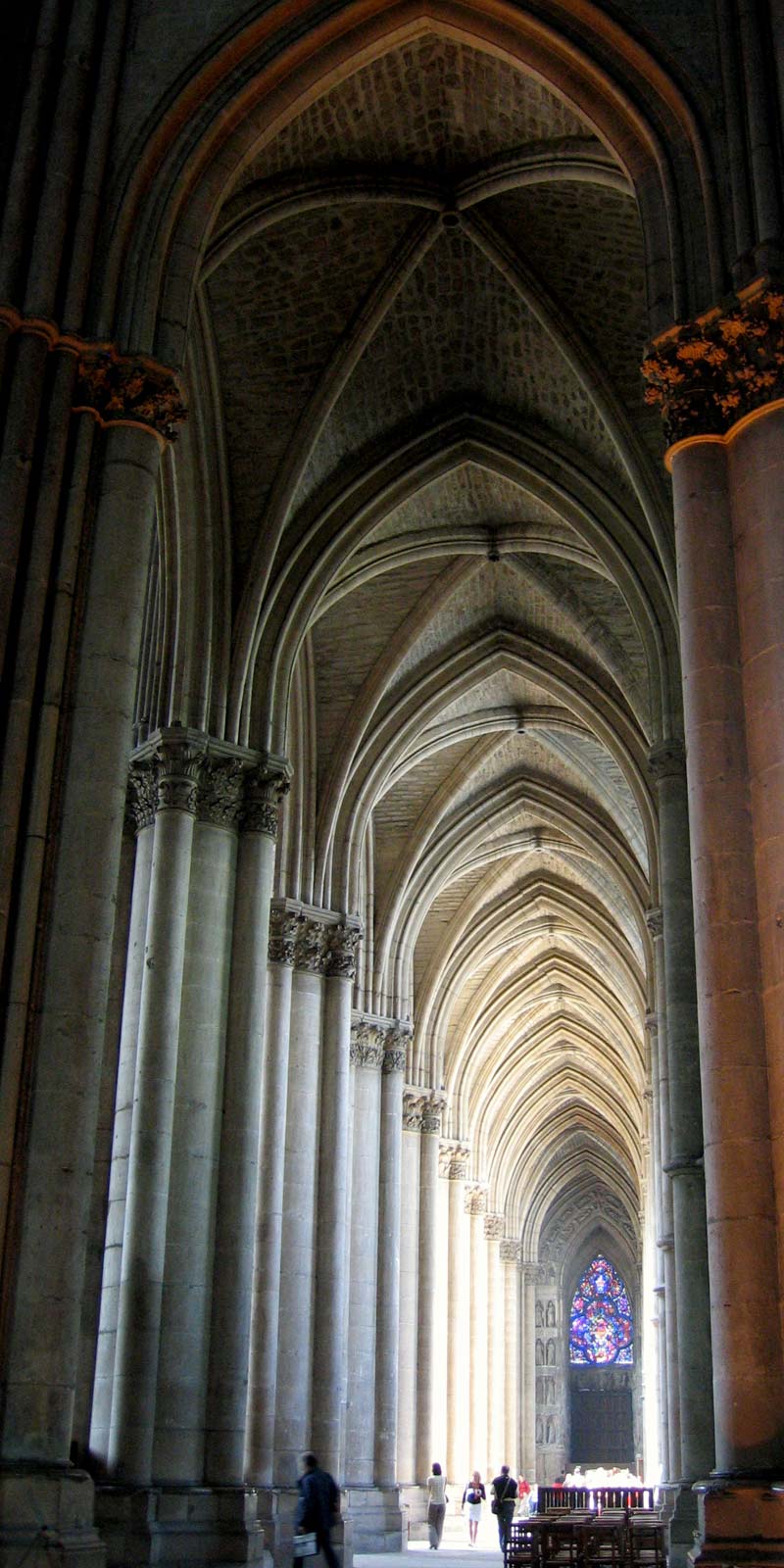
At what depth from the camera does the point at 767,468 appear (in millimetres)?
9164

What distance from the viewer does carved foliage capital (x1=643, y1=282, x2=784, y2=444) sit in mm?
9305

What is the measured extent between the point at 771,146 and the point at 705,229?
59 cm

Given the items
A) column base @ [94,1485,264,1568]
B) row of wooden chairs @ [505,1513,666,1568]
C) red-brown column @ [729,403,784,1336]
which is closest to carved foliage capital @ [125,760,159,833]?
column base @ [94,1485,264,1568]

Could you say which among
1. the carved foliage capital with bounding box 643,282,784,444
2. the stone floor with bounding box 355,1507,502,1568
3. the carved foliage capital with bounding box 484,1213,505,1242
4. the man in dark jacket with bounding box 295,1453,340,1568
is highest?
the carved foliage capital with bounding box 643,282,784,444

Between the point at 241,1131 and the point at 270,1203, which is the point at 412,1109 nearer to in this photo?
the point at 270,1203

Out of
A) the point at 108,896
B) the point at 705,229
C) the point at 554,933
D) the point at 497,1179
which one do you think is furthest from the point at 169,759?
the point at 497,1179

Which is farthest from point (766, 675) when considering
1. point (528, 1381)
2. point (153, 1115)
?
point (528, 1381)

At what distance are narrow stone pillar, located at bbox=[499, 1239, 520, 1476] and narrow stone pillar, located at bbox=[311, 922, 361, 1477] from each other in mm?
24464

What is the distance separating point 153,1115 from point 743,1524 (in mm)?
7369

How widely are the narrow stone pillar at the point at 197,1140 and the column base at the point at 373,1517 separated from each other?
774 cm

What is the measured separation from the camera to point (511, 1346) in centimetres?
4219

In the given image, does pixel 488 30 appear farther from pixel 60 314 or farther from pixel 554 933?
pixel 554 933

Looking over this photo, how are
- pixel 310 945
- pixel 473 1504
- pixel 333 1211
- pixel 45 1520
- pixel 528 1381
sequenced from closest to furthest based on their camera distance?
1. pixel 45 1520
2. pixel 333 1211
3. pixel 310 945
4. pixel 473 1504
5. pixel 528 1381

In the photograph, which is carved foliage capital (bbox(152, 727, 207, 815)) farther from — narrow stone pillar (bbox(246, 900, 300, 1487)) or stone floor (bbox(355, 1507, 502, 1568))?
stone floor (bbox(355, 1507, 502, 1568))
